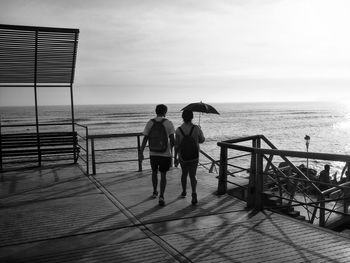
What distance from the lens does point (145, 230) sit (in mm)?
5480

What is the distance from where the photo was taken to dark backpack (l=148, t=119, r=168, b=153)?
6.73 m

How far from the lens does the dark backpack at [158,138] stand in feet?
22.1

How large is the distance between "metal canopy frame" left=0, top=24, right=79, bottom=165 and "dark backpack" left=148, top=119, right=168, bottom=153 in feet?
15.9

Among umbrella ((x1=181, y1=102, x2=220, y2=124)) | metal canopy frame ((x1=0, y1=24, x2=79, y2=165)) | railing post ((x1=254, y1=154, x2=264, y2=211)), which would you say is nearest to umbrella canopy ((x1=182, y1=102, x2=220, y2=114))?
umbrella ((x1=181, y1=102, x2=220, y2=124))

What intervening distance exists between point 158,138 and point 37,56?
551 cm

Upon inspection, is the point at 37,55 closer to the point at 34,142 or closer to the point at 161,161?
the point at 34,142

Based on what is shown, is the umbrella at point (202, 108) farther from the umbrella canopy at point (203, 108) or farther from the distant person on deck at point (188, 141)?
the distant person on deck at point (188, 141)

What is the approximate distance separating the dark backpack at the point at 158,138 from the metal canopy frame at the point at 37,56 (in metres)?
4.85

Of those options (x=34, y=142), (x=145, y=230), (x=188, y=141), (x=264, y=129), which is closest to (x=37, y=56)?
(x=34, y=142)

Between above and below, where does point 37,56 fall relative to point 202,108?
above

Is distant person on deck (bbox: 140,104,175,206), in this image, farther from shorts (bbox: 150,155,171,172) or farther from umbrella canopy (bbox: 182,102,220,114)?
umbrella canopy (bbox: 182,102,220,114)

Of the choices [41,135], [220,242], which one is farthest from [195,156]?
[41,135]

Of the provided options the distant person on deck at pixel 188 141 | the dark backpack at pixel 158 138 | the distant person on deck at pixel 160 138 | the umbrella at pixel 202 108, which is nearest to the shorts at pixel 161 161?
the distant person on deck at pixel 160 138

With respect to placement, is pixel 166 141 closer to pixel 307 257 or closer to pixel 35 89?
pixel 307 257
